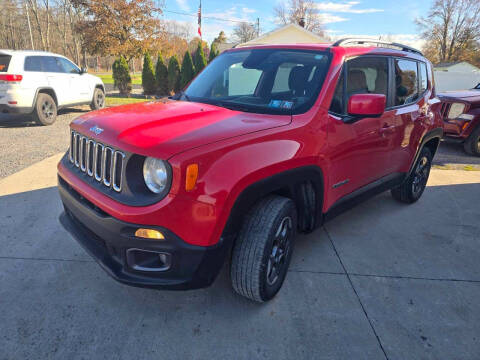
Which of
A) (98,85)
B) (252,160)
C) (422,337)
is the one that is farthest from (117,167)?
(98,85)

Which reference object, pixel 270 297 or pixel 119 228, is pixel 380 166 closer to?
pixel 270 297

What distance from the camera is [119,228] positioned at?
192 cm

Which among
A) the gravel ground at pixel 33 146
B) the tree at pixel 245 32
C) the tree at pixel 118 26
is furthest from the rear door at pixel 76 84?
the tree at pixel 245 32

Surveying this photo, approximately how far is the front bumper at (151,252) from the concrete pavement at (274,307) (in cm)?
45

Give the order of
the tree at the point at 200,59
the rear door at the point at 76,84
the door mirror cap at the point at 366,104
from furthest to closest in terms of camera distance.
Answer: the tree at the point at 200,59 < the rear door at the point at 76,84 < the door mirror cap at the point at 366,104

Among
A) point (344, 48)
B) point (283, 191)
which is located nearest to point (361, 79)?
point (344, 48)

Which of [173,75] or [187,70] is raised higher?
[187,70]

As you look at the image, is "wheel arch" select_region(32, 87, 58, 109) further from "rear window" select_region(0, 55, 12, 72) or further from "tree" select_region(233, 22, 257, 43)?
"tree" select_region(233, 22, 257, 43)

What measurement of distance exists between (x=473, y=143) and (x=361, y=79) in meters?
6.12

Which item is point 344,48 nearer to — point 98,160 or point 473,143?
point 98,160

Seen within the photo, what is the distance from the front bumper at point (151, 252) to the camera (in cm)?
190

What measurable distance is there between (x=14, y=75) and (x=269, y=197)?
8.29 m

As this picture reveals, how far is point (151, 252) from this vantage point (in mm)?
1940

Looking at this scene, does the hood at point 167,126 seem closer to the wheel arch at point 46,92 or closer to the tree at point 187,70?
the wheel arch at point 46,92
